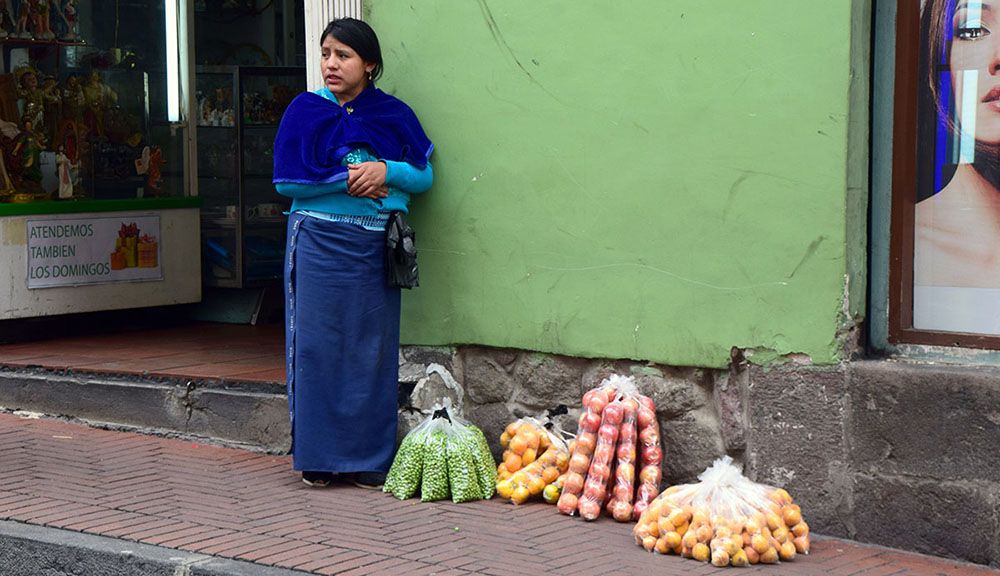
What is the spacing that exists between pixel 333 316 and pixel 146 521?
1.16m

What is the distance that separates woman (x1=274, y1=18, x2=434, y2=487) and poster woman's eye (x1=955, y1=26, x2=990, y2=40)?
2301 mm

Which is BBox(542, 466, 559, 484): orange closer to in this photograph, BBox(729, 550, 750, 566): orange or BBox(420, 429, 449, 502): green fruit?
BBox(420, 429, 449, 502): green fruit

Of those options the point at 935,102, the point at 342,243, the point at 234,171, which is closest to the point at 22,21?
the point at 234,171

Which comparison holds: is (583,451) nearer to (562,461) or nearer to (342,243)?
(562,461)

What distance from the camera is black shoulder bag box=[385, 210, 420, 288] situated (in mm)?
6168

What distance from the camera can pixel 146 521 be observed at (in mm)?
5719

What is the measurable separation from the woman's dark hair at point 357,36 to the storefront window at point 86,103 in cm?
364

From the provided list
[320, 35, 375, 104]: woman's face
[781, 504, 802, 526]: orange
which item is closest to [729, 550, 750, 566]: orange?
[781, 504, 802, 526]: orange

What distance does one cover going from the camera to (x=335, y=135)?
611cm

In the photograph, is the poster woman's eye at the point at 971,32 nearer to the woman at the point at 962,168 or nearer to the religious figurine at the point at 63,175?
the woman at the point at 962,168

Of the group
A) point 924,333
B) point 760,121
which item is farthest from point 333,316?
point 924,333

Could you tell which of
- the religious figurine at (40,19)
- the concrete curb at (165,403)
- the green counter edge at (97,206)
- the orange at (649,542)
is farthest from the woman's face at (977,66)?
the religious figurine at (40,19)

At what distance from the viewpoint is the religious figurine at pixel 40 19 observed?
9195 mm

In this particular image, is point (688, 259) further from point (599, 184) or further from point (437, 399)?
point (437, 399)
